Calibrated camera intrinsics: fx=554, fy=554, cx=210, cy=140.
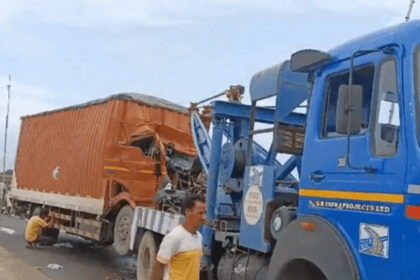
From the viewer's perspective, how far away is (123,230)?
1004 centimetres

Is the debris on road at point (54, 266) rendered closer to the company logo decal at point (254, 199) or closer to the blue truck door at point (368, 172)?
the company logo decal at point (254, 199)

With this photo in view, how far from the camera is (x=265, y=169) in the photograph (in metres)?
5.30

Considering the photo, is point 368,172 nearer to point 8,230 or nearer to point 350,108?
point 350,108

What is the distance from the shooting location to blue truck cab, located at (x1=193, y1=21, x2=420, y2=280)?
3.43 m

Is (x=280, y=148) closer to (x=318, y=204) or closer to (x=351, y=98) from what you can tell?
(x=318, y=204)

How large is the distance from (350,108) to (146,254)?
5669mm

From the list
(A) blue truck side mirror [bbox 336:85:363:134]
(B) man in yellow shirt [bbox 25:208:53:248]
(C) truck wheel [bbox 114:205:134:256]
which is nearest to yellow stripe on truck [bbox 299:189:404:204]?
(A) blue truck side mirror [bbox 336:85:363:134]

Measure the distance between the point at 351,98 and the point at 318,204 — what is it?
38.7 inches

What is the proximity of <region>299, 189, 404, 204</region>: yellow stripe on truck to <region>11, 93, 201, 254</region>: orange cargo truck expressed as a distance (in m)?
4.76

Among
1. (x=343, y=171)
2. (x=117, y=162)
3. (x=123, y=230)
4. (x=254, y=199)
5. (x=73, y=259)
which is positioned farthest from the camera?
(x=73, y=259)

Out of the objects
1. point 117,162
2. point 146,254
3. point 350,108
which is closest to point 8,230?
point 117,162

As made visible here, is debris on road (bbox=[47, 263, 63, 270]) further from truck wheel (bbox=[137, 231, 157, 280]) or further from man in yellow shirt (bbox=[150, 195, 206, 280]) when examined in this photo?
man in yellow shirt (bbox=[150, 195, 206, 280])

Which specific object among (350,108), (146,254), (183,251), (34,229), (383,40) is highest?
(383,40)

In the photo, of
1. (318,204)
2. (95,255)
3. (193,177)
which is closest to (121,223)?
(193,177)
